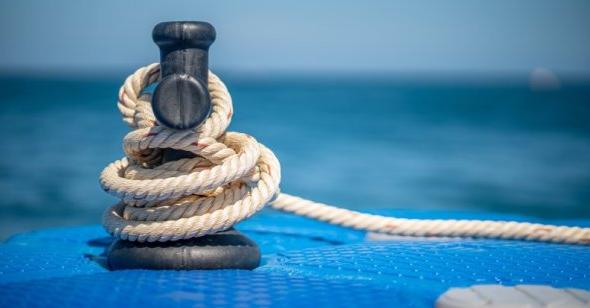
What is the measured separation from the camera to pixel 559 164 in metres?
12.7

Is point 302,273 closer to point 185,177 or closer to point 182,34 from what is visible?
point 185,177

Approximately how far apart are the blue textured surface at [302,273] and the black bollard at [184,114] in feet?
0.11

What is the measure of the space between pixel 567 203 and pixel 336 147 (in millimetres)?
7599

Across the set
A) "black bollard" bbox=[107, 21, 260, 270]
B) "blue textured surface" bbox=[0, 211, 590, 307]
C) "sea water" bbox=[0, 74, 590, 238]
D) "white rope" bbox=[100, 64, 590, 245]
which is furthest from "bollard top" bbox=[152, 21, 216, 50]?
"sea water" bbox=[0, 74, 590, 238]

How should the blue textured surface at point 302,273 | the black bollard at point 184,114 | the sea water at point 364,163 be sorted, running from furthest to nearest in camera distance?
the sea water at point 364,163
the black bollard at point 184,114
the blue textured surface at point 302,273

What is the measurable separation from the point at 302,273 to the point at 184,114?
39 cm

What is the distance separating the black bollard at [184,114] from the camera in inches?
64.1

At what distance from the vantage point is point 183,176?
165 cm

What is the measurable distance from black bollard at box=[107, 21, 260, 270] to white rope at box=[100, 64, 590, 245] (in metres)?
0.03

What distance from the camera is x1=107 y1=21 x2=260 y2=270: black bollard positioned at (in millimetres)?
1629

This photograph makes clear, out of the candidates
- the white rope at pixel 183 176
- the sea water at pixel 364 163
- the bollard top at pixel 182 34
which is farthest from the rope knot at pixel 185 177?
the sea water at pixel 364 163

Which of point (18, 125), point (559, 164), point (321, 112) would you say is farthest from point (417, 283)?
point (321, 112)

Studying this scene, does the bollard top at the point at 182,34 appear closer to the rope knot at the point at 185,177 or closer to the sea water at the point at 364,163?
the rope knot at the point at 185,177

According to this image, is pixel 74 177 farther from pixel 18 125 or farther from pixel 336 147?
pixel 18 125
